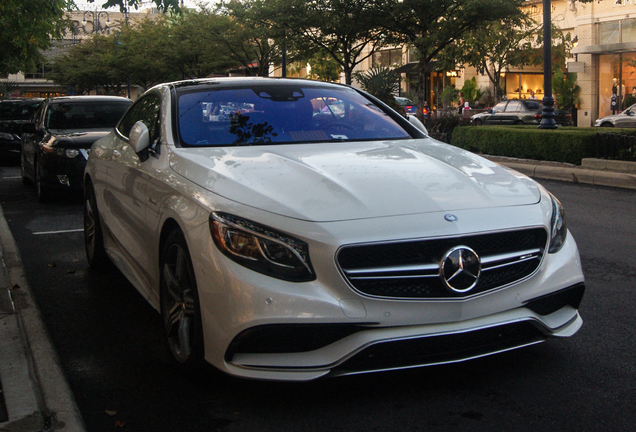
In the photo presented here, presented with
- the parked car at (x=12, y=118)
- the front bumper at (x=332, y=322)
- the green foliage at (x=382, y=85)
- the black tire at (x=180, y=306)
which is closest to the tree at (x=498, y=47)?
the green foliage at (x=382, y=85)

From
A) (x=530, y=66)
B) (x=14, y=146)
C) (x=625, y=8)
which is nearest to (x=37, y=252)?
(x=14, y=146)

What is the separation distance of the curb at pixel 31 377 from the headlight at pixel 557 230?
231 centimetres

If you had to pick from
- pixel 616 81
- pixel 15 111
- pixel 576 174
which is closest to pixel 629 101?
pixel 616 81

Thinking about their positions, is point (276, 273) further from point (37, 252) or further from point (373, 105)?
point (37, 252)

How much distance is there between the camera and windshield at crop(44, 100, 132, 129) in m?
11.5

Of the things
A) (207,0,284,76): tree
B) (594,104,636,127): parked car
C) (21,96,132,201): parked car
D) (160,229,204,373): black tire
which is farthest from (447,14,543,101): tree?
(160,229,204,373): black tire

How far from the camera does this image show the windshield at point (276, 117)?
4516 millimetres

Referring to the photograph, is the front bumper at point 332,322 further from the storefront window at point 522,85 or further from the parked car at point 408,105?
the storefront window at point 522,85

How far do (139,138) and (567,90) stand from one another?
37.3 metres

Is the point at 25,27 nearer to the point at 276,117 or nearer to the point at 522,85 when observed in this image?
the point at 276,117

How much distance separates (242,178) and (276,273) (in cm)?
66

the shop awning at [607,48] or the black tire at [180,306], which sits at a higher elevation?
the shop awning at [607,48]

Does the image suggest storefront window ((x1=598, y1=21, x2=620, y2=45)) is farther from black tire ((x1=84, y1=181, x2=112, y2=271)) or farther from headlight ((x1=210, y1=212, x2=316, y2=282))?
headlight ((x1=210, y1=212, x2=316, y2=282))

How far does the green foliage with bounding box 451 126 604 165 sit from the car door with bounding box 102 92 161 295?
10.2m
